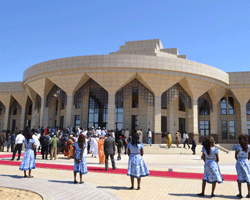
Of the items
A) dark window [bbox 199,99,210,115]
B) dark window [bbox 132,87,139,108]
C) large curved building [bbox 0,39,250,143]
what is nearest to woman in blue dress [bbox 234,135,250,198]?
large curved building [bbox 0,39,250,143]

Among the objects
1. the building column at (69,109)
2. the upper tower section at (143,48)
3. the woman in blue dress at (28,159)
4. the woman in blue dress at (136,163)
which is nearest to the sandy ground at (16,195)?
the woman in blue dress at (28,159)

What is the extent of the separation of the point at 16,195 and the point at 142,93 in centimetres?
2172

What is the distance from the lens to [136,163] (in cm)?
665

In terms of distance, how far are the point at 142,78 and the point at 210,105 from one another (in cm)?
1148

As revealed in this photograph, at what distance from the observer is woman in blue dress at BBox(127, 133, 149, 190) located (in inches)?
258

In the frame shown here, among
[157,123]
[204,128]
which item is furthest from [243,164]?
[204,128]

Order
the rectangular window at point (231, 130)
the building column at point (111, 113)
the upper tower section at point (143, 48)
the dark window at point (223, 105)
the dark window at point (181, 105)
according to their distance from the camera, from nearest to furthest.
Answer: the building column at point (111, 113) → the dark window at point (181, 105) → the upper tower section at point (143, 48) → the rectangular window at point (231, 130) → the dark window at point (223, 105)

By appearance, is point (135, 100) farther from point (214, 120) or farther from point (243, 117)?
point (243, 117)

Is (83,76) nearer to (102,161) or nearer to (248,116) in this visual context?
(102,161)

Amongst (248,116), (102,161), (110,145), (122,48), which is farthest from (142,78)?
(248,116)

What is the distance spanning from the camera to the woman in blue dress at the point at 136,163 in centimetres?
656

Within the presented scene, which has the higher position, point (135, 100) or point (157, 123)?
point (135, 100)

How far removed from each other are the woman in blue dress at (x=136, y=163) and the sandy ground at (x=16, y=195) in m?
2.48

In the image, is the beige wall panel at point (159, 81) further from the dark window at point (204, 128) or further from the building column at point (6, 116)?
the building column at point (6, 116)
